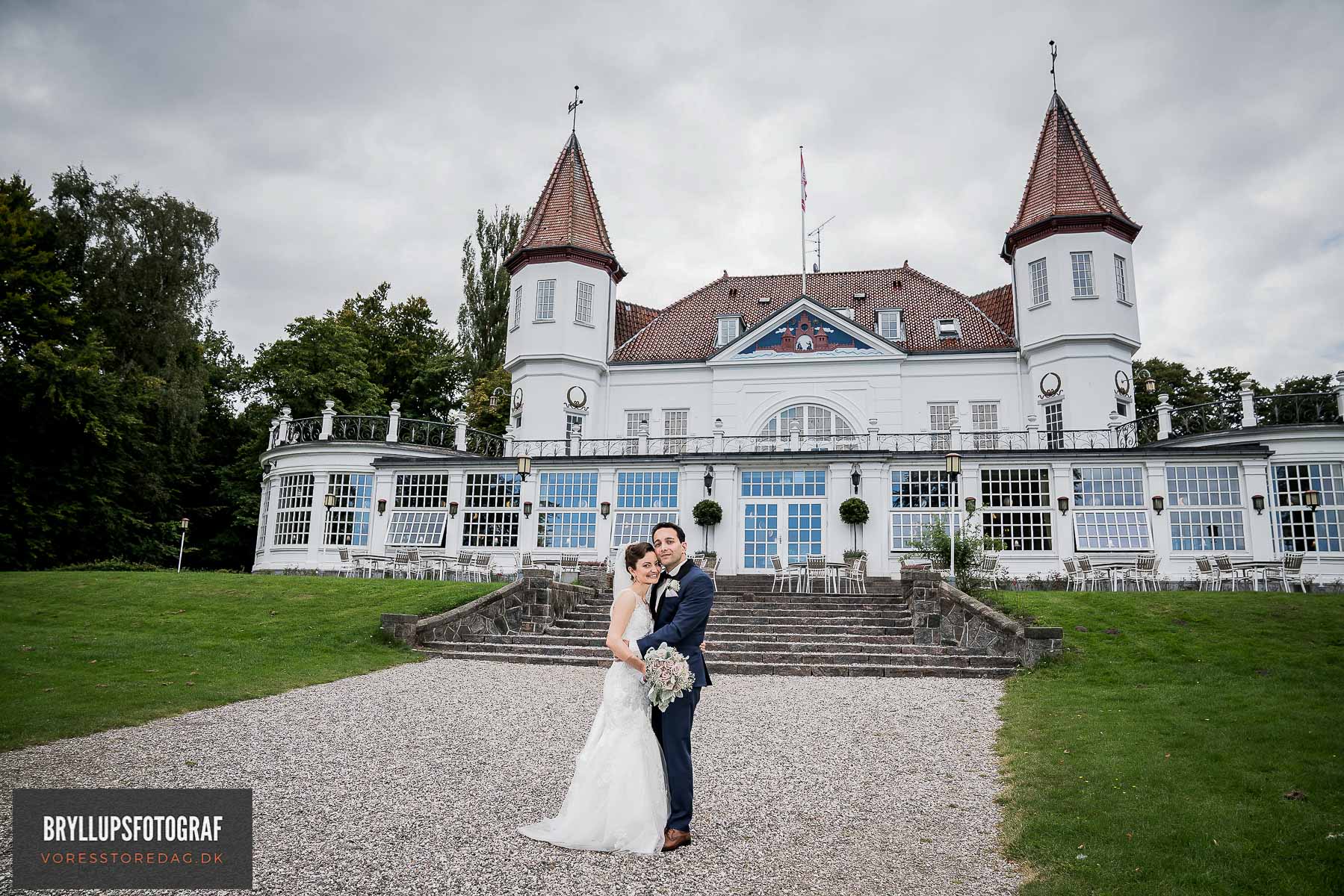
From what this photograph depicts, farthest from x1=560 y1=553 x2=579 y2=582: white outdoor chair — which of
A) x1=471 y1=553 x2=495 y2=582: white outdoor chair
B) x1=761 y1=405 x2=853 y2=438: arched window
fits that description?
x1=761 y1=405 x2=853 y2=438: arched window

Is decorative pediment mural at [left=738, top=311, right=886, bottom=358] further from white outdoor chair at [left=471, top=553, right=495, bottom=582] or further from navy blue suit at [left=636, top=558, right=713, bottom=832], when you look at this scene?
navy blue suit at [left=636, top=558, right=713, bottom=832]

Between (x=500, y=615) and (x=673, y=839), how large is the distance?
452 inches

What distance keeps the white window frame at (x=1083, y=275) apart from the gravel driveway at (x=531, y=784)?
2019cm

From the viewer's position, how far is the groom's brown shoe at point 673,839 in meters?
5.25

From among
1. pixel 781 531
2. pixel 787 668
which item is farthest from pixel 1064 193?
pixel 787 668

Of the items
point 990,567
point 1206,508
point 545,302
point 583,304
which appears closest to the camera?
point 990,567

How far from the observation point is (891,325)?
30.7m

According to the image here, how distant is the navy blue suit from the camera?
533 centimetres

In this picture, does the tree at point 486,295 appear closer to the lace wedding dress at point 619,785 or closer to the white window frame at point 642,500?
the white window frame at point 642,500

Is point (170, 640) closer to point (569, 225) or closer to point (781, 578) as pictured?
point (781, 578)

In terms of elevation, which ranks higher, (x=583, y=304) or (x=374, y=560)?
(x=583, y=304)

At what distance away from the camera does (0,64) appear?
1018cm

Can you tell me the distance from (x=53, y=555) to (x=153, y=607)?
13911 millimetres

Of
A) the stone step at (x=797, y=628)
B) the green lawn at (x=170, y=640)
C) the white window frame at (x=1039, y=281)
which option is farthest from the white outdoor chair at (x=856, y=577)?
the white window frame at (x=1039, y=281)
